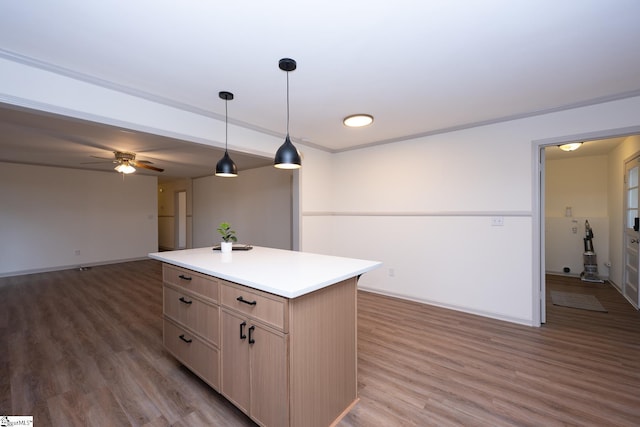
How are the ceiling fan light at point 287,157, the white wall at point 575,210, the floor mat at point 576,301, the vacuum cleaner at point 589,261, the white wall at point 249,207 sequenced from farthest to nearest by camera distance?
the white wall at point 249,207 < the white wall at point 575,210 < the vacuum cleaner at point 589,261 < the floor mat at point 576,301 < the ceiling fan light at point 287,157

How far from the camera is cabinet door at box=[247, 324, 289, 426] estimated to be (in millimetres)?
1347

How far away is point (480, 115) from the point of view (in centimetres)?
303

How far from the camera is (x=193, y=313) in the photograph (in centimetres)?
194

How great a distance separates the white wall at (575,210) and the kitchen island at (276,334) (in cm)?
547

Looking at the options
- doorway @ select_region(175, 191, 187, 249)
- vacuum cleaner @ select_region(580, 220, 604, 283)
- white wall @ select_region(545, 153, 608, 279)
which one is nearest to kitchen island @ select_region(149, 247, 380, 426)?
vacuum cleaner @ select_region(580, 220, 604, 283)

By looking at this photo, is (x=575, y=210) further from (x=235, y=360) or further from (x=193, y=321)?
(x=193, y=321)

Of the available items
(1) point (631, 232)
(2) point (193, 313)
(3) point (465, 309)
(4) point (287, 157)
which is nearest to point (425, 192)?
(3) point (465, 309)

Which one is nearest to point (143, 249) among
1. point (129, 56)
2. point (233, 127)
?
point (233, 127)

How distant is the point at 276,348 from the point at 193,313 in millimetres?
906

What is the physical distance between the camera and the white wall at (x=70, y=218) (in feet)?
17.6

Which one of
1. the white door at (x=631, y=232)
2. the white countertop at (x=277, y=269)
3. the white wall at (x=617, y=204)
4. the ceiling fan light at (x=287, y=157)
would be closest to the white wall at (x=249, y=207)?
the ceiling fan light at (x=287, y=157)

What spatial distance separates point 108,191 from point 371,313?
276 inches

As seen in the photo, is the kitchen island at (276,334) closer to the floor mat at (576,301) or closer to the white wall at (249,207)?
the white wall at (249,207)

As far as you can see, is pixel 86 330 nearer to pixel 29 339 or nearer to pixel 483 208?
pixel 29 339
